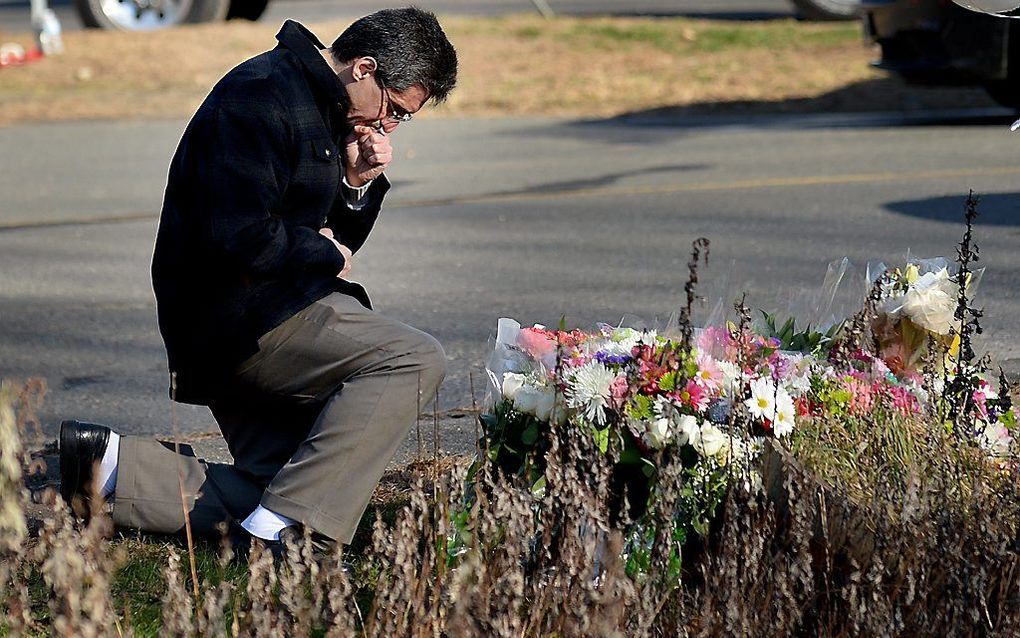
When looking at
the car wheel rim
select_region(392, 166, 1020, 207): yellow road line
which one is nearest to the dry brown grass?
the car wheel rim

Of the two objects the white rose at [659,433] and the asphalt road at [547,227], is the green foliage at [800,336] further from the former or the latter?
the white rose at [659,433]

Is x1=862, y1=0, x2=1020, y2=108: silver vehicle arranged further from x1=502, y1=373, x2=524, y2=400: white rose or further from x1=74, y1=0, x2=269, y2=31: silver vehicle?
x1=74, y1=0, x2=269, y2=31: silver vehicle

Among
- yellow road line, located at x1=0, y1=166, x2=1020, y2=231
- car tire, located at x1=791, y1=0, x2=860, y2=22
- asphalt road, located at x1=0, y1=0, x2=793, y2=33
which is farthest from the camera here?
asphalt road, located at x1=0, y1=0, x2=793, y2=33

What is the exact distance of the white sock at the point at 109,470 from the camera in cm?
386

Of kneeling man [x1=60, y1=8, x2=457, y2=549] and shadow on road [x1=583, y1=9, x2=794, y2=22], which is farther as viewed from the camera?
shadow on road [x1=583, y1=9, x2=794, y2=22]

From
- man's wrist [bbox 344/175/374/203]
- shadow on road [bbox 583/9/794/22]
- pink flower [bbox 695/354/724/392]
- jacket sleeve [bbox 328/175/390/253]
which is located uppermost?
man's wrist [bbox 344/175/374/203]

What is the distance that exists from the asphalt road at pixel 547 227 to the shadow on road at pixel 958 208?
0.08ft

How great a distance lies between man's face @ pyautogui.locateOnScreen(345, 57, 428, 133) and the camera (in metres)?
3.56

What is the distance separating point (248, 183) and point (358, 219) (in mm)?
516

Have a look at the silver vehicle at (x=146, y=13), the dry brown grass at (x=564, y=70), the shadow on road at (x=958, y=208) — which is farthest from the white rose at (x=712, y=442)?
the silver vehicle at (x=146, y=13)

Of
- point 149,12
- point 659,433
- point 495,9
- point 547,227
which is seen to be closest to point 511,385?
point 659,433

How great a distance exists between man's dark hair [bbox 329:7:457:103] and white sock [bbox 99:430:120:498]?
1.18 metres

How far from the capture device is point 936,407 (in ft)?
A: 10.8

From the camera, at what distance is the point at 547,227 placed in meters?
8.45
